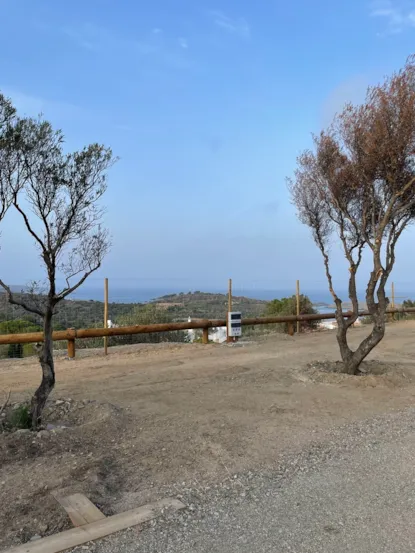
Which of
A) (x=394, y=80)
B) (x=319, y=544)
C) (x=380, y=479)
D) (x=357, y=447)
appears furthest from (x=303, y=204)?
(x=319, y=544)

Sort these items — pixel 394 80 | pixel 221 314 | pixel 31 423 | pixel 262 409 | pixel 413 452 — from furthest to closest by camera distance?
pixel 221 314
pixel 394 80
pixel 262 409
pixel 31 423
pixel 413 452

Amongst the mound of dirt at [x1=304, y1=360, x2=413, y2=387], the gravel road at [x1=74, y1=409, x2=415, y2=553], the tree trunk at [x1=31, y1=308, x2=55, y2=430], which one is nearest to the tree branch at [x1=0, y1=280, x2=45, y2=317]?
the tree trunk at [x1=31, y1=308, x2=55, y2=430]

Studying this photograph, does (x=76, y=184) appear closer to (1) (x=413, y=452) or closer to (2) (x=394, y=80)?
(1) (x=413, y=452)

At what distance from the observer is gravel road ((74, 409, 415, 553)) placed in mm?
3029

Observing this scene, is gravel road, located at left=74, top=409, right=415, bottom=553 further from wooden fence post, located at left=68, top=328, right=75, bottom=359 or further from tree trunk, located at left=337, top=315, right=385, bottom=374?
wooden fence post, located at left=68, top=328, right=75, bottom=359

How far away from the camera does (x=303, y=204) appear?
1013 centimetres

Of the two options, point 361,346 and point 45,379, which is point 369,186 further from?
point 45,379

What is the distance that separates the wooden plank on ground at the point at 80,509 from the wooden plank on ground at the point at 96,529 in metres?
0.06

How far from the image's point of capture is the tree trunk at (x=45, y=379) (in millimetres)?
5102

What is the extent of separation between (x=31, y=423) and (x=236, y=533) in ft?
9.60

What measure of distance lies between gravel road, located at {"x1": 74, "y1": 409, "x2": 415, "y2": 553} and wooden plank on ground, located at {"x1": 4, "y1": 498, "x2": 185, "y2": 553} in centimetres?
8

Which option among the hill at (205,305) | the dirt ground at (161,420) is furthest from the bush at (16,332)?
the hill at (205,305)

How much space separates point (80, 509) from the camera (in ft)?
11.1

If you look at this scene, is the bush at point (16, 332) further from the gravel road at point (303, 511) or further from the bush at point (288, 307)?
the bush at point (288, 307)
